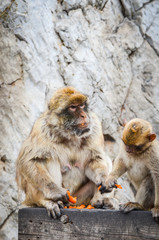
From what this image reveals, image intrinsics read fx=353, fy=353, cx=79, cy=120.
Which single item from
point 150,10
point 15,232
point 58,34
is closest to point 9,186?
point 15,232

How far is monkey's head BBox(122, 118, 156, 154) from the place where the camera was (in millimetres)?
2820

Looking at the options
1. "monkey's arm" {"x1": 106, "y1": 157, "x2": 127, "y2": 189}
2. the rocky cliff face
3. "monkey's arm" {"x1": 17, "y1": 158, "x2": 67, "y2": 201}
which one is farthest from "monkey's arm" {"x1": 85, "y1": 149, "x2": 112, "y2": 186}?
the rocky cliff face

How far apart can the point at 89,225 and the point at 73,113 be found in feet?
3.62

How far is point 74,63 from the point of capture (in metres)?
5.97

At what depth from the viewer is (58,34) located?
233 inches

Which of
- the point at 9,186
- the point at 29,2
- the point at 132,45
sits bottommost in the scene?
the point at 9,186

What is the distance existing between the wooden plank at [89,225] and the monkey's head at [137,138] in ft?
1.74

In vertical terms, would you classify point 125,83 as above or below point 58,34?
below

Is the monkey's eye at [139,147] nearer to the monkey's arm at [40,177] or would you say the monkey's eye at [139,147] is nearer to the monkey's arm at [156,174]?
the monkey's arm at [156,174]

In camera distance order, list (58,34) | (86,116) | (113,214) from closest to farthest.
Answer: (113,214) → (86,116) → (58,34)

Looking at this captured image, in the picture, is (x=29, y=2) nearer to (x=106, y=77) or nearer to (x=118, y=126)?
(x=106, y=77)

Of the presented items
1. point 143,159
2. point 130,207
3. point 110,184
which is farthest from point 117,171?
point 130,207

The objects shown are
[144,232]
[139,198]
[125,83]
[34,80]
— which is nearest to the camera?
[144,232]

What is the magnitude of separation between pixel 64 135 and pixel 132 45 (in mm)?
3587
